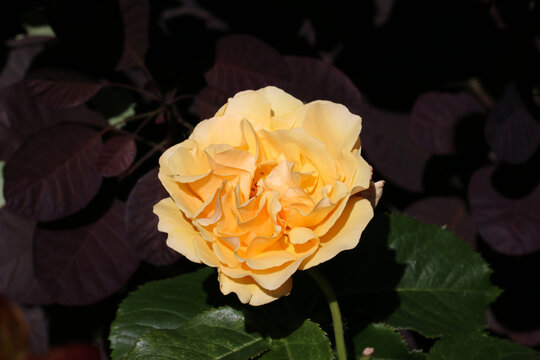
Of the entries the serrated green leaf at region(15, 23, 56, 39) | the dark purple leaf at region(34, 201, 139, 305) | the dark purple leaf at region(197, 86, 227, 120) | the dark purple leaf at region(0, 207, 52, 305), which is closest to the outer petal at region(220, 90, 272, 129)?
the dark purple leaf at region(197, 86, 227, 120)

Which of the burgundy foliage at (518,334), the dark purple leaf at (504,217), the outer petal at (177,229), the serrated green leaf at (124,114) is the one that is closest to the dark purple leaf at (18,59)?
the serrated green leaf at (124,114)

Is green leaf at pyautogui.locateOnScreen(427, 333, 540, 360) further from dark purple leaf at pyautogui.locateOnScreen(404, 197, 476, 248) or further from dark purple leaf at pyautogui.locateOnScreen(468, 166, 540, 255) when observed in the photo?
dark purple leaf at pyautogui.locateOnScreen(404, 197, 476, 248)

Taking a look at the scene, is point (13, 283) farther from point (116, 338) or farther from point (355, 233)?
point (355, 233)

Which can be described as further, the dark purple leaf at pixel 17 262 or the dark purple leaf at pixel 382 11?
the dark purple leaf at pixel 382 11

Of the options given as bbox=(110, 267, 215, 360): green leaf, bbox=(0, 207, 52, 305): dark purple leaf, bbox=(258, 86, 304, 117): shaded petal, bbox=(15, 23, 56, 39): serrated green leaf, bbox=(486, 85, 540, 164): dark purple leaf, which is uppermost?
bbox=(258, 86, 304, 117): shaded petal

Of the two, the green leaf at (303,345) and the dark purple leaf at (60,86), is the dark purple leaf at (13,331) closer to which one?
the dark purple leaf at (60,86)

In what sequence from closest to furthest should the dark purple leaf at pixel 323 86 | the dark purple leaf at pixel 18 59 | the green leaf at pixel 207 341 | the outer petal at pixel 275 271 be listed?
the outer petal at pixel 275 271 → the green leaf at pixel 207 341 → the dark purple leaf at pixel 323 86 → the dark purple leaf at pixel 18 59

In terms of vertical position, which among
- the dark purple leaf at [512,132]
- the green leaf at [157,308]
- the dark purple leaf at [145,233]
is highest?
the dark purple leaf at [512,132]
